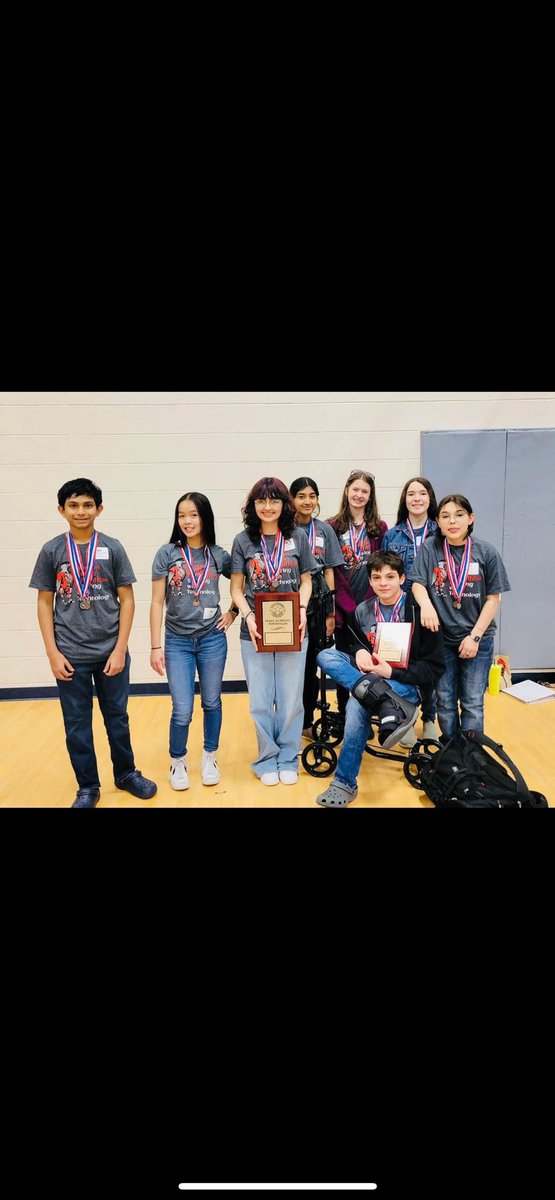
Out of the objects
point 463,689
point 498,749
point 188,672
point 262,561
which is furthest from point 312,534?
point 498,749

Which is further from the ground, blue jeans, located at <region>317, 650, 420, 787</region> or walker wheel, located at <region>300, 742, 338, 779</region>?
blue jeans, located at <region>317, 650, 420, 787</region>

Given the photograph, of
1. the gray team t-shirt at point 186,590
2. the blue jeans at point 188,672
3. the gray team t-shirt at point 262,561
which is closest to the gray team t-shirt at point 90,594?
the gray team t-shirt at point 186,590

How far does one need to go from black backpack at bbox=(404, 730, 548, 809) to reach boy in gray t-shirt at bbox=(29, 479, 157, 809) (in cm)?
141

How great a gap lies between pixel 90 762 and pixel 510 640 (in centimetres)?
296

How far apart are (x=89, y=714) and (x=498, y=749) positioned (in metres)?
1.77

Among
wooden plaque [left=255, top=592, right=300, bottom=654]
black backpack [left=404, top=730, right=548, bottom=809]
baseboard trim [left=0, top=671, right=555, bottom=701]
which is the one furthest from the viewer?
baseboard trim [left=0, top=671, right=555, bottom=701]

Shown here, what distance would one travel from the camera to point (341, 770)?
2607 millimetres

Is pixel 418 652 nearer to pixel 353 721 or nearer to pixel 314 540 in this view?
pixel 353 721

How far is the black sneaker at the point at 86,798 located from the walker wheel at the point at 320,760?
97 cm

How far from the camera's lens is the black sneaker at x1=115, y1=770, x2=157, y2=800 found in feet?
8.85

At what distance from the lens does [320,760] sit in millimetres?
2875

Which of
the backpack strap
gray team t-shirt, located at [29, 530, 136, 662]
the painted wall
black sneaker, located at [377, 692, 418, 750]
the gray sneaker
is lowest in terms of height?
the gray sneaker

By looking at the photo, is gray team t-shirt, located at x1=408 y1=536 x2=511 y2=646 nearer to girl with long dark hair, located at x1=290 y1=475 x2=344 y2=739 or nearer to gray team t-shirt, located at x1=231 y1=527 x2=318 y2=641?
girl with long dark hair, located at x1=290 y1=475 x2=344 y2=739

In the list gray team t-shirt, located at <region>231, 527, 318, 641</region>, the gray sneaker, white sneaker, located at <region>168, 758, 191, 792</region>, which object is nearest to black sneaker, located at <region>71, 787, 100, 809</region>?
white sneaker, located at <region>168, 758, 191, 792</region>
